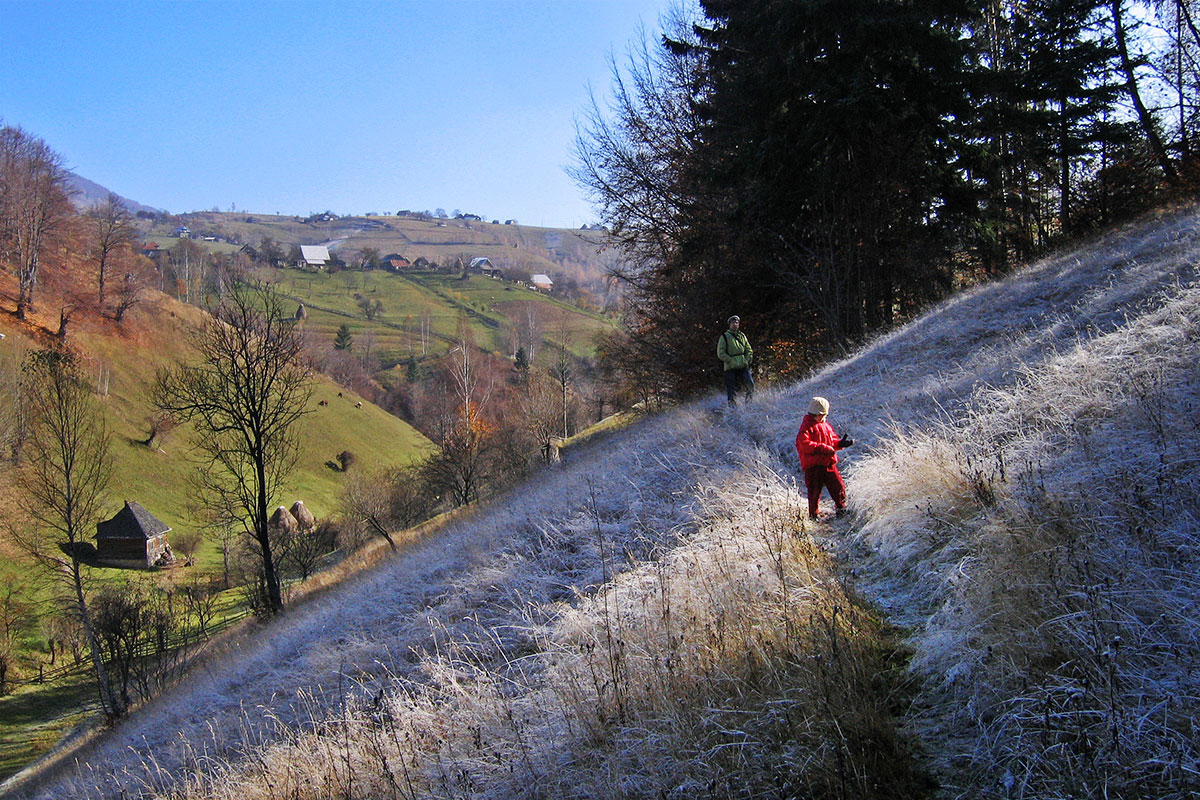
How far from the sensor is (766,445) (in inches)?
361

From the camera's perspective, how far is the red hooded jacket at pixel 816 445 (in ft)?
19.6

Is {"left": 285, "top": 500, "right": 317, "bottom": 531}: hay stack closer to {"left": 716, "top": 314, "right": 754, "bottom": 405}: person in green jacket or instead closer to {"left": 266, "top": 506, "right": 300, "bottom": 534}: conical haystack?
{"left": 266, "top": 506, "right": 300, "bottom": 534}: conical haystack

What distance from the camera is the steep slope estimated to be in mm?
3193

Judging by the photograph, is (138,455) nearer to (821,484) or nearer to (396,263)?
(821,484)

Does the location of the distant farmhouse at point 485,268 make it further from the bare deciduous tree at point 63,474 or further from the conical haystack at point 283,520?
the bare deciduous tree at point 63,474

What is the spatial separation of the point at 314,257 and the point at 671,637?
14463 centimetres

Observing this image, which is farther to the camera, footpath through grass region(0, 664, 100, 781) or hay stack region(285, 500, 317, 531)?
hay stack region(285, 500, 317, 531)

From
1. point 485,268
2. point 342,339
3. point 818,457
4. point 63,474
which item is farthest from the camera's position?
point 485,268

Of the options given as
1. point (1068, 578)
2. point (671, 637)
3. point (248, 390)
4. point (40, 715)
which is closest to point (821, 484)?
point (671, 637)

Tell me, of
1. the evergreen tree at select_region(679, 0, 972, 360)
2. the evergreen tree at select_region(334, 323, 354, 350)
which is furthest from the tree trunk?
the evergreen tree at select_region(334, 323, 354, 350)

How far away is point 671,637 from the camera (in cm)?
400

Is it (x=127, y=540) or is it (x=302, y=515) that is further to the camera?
(x=302, y=515)

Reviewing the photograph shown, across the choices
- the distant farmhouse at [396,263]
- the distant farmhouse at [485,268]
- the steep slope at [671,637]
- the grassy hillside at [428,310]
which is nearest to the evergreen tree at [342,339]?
the grassy hillside at [428,310]

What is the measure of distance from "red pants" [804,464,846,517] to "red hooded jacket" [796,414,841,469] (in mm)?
61
